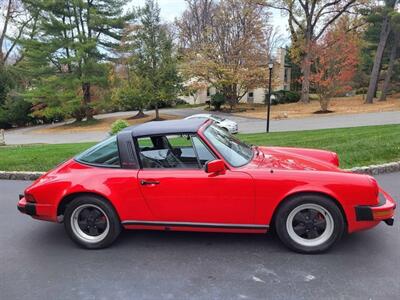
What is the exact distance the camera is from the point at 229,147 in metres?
3.84

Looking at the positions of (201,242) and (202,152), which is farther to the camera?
(201,242)

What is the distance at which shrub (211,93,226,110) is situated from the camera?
120ft

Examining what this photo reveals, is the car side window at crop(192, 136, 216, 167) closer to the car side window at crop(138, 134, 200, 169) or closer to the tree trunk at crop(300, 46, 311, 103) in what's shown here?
the car side window at crop(138, 134, 200, 169)

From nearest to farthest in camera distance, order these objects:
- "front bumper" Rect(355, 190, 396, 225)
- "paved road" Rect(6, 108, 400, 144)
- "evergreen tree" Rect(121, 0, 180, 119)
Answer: "front bumper" Rect(355, 190, 396, 225) → "paved road" Rect(6, 108, 400, 144) → "evergreen tree" Rect(121, 0, 180, 119)

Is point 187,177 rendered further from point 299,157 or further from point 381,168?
point 381,168

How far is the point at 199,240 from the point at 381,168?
434 centimetres

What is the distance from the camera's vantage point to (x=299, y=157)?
4082 mm

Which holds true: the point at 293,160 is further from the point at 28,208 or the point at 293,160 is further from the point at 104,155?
the point at 28,208

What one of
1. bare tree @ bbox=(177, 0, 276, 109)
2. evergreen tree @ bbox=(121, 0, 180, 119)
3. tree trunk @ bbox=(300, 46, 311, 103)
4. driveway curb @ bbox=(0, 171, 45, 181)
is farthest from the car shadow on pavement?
tree trunk @ bbox=(300, 46, 311, 103)

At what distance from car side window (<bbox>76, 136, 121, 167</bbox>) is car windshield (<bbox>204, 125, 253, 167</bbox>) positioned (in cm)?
105

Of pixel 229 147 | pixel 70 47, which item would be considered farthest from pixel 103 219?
pixel 70 47

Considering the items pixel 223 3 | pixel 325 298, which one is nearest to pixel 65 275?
pixel 325 298

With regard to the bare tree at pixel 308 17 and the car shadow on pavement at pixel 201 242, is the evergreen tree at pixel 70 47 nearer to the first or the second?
the bare tree at pixel 308 17

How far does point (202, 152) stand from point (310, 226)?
1.35 m
